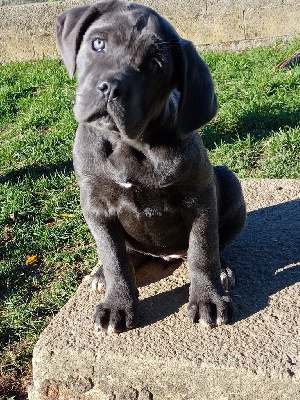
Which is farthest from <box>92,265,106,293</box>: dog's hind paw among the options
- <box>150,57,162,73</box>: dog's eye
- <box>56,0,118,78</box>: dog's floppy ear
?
<box>150,57,162,73</box>: dog's eye

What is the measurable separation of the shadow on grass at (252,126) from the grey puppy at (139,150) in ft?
10.1

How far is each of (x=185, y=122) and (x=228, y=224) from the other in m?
1.11

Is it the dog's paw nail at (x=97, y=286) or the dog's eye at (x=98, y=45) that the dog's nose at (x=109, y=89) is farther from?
the dog's paw nail at (x=97, y=286)

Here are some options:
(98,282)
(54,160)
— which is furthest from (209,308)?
(54,160)

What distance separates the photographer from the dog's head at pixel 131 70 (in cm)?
264

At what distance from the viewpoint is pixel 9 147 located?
22.5 feet

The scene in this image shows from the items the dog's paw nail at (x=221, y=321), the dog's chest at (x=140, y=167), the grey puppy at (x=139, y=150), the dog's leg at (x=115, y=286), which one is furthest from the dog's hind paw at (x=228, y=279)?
the dog's chest at (x=140, y=167)

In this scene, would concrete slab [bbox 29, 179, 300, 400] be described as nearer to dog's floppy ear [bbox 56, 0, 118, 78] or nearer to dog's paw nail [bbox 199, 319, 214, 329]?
dog's paw nail [bbox 199, 319, 214, 329]

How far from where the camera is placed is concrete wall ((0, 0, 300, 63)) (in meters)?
8.92

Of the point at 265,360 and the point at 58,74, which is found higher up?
the point at 265,360

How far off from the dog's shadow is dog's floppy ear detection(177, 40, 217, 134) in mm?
1182

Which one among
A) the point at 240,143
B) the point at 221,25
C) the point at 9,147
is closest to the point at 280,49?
the point at 221,25

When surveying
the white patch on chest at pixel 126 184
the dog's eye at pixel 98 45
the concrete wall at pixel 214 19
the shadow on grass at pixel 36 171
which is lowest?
the shadow on grass at pixel 36 171

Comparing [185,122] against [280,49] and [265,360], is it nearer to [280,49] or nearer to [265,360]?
[265,360]
